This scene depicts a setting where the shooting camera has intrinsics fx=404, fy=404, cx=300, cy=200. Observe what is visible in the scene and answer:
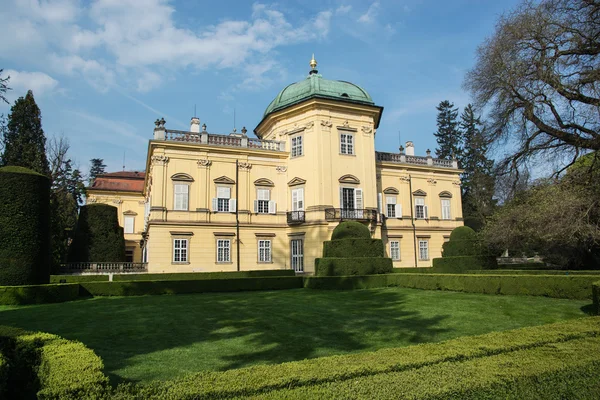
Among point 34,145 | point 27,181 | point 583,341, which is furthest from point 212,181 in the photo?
point 583,341

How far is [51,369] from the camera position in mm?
4793

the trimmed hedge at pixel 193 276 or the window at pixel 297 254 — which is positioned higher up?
the window at pixel 297 254

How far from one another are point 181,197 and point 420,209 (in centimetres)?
2163

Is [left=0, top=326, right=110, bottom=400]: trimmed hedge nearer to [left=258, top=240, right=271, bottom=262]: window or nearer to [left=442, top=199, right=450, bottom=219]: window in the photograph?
[left=258, top=240, right=271, bottom=262]: window

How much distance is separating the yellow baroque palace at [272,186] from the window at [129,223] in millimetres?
13434

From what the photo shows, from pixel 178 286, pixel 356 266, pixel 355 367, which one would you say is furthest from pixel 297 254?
pixel 355 367

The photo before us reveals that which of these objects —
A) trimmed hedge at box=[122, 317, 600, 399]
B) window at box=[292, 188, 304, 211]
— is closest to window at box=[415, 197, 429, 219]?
window at box=[292, 188, 304, 211]

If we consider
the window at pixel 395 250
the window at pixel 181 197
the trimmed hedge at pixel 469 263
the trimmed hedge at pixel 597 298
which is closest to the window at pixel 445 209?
the window at pixel 395 250

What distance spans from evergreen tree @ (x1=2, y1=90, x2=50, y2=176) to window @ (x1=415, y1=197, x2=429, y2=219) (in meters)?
32.5

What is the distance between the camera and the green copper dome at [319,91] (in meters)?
31.8

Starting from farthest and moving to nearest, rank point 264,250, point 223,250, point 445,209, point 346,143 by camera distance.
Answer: point 445,209, point 346,143, point 264,250, point 223,250

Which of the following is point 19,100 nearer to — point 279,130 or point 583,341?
point 279,130

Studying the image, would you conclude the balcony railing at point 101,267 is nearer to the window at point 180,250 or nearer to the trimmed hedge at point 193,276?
the window at point 180,250

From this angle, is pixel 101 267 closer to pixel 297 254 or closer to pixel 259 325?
pixel 297 254
